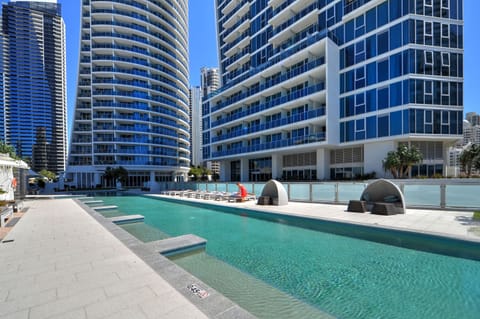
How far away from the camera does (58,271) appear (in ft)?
14.0

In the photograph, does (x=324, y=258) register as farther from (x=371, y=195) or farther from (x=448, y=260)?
(x=371, y=195)

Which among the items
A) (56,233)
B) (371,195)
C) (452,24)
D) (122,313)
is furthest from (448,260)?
(452,24)

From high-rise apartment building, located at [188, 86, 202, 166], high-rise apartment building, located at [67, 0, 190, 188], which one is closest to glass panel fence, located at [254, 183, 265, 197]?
high-rise apartment building, located at [67, 0, 190, 188]

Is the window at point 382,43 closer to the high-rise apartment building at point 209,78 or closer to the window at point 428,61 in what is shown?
the window at point 428,61

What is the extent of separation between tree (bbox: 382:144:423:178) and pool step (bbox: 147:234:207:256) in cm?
1965

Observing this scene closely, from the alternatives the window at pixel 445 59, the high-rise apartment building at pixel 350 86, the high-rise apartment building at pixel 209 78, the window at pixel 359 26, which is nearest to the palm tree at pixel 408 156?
the high-rise apartment building at pixel 350 86

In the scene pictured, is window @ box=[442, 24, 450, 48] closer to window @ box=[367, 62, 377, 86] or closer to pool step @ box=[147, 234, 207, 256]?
window @ box=[367, 62, 377, 86]

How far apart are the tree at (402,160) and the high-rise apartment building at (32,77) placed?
94161 millimetres

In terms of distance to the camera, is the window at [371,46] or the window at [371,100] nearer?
the window at [371,100]

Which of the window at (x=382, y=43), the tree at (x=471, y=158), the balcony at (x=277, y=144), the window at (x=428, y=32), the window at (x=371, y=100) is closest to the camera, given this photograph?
the window at (x=428, y=32)

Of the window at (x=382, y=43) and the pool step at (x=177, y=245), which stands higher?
the window at (x=382, y=43)

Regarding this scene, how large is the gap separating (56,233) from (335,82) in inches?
1033

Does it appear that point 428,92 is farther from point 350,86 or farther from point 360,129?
point 350,86

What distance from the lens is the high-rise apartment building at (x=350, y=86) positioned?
20875 millimetres
